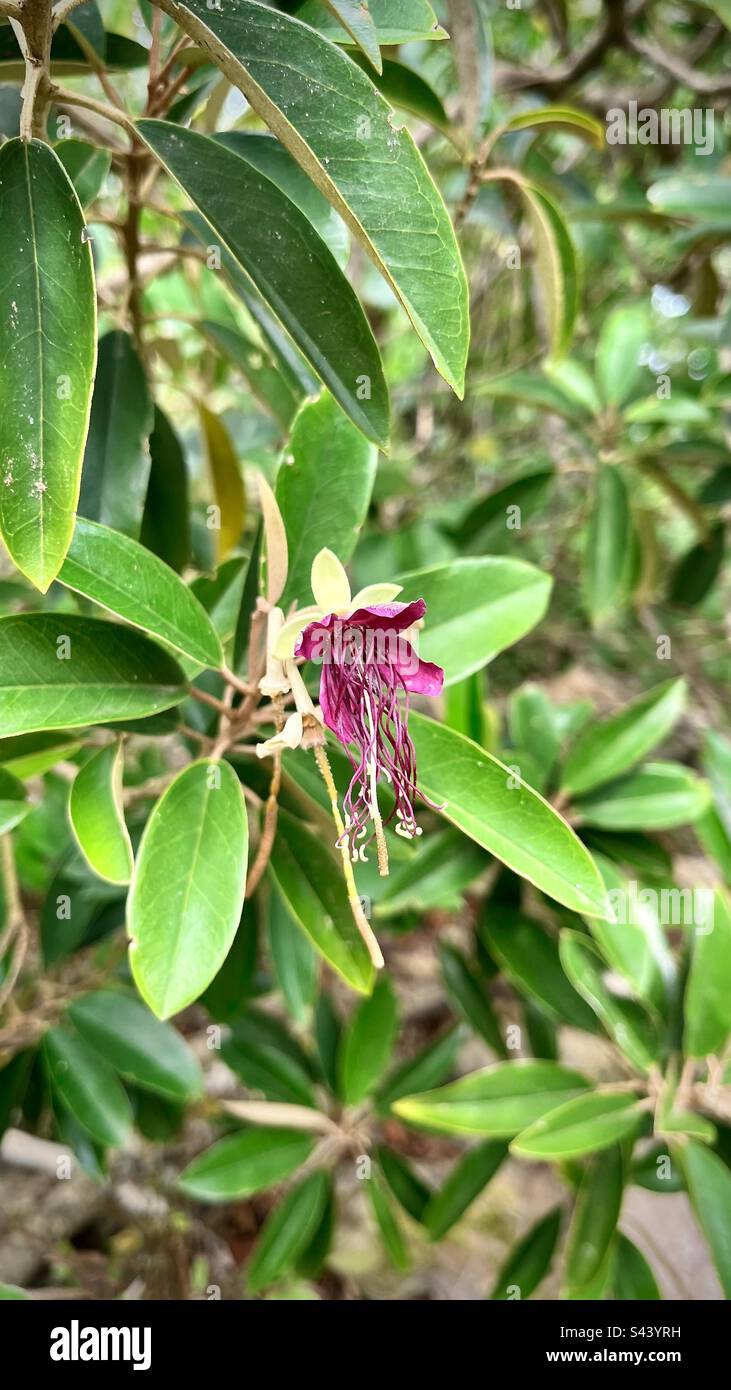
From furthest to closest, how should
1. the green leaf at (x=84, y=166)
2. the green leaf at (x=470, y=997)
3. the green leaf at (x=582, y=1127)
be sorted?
the green leaf at (x=470, y=997)
the green leaf at (x=582, y=1127)
the green leaf at (x=84, y=166)

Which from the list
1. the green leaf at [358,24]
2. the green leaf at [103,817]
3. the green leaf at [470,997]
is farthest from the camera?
the green leaf at [470,997]

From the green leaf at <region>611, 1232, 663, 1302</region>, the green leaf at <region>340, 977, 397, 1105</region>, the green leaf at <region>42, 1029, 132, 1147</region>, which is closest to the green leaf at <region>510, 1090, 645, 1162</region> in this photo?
the green leaf at <region>611, 1232, 663, 1302</region>

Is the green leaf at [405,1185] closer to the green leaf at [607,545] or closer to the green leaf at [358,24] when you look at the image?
the green leaf at [607,545]

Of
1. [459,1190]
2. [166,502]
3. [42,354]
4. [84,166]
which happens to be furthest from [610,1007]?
[84,166]

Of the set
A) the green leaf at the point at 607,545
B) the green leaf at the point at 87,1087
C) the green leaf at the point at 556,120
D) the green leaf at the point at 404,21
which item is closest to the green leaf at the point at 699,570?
the green leaf at the point at 607,545

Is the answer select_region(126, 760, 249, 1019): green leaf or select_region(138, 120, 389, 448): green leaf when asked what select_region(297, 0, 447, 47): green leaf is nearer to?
select_region(138, 120, 389, 448): green leaf

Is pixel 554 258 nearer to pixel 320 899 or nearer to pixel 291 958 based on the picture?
pixel 320 899
